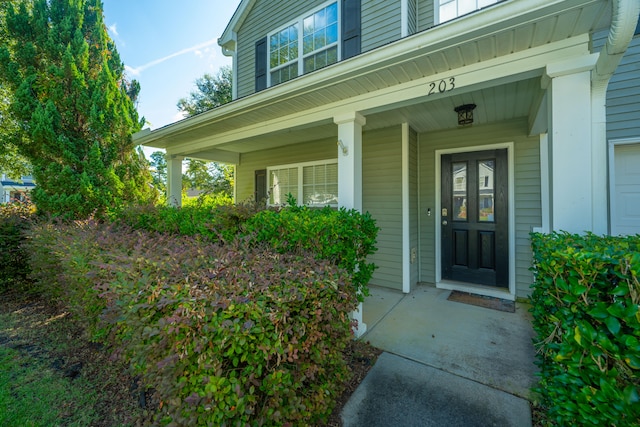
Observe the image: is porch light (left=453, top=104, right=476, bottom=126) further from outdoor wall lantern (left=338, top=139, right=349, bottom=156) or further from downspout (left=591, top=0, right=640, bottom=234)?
outdoor wall lantern (left=338, top=139, right=349, bottom=156)

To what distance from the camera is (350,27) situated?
4609 mm

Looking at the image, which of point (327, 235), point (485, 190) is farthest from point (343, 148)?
point (485, 190)

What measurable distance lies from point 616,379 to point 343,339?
122 cm

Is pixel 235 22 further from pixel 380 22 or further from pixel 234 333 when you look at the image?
pixel 234 333

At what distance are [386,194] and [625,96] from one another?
3.01 m

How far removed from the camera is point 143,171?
601 centimetres

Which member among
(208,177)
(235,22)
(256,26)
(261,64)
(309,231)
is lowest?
(309,231)

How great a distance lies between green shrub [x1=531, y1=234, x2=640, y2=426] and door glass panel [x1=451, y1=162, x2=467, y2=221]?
325 centimetres

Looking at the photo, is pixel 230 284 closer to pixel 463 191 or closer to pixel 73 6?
pixel 463 191

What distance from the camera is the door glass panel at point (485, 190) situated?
13.9 feet

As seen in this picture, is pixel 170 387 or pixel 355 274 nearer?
pixel 170 387

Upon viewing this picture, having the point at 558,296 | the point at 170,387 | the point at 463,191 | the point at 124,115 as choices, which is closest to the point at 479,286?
the point at 463,191

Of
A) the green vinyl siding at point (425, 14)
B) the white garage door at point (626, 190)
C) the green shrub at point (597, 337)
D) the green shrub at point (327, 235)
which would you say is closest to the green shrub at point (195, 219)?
the green shrub at point (327, 235)

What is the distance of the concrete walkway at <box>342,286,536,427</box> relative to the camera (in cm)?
191
